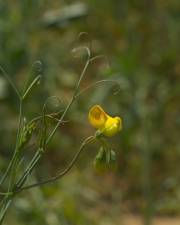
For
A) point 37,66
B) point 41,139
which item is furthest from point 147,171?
point 41,139

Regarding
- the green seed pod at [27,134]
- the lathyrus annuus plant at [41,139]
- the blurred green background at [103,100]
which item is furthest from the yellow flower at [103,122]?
the blurred green background at [103,100]

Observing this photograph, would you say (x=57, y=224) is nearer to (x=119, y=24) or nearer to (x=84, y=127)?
(x=119, y=24)

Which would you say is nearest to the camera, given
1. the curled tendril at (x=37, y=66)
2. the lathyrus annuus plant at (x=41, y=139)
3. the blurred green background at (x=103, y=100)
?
the lathyrus annuus plant at (x=41, y=139)

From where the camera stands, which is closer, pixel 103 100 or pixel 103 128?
pixel 103 128

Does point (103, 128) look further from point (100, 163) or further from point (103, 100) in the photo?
point (103, 100)

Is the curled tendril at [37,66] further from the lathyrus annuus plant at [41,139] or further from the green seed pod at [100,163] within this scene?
the green seed pod at [100,163]

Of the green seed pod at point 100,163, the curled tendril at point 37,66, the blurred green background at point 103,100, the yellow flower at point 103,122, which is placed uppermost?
the curled tendril at point 37,66

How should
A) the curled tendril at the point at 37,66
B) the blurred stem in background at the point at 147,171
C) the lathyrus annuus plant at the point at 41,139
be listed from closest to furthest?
the lathyrus annuus plant at the point at 41,139 → the curled tendril at the point at 37,66 → the blurred stem in background at the point at 147,171
